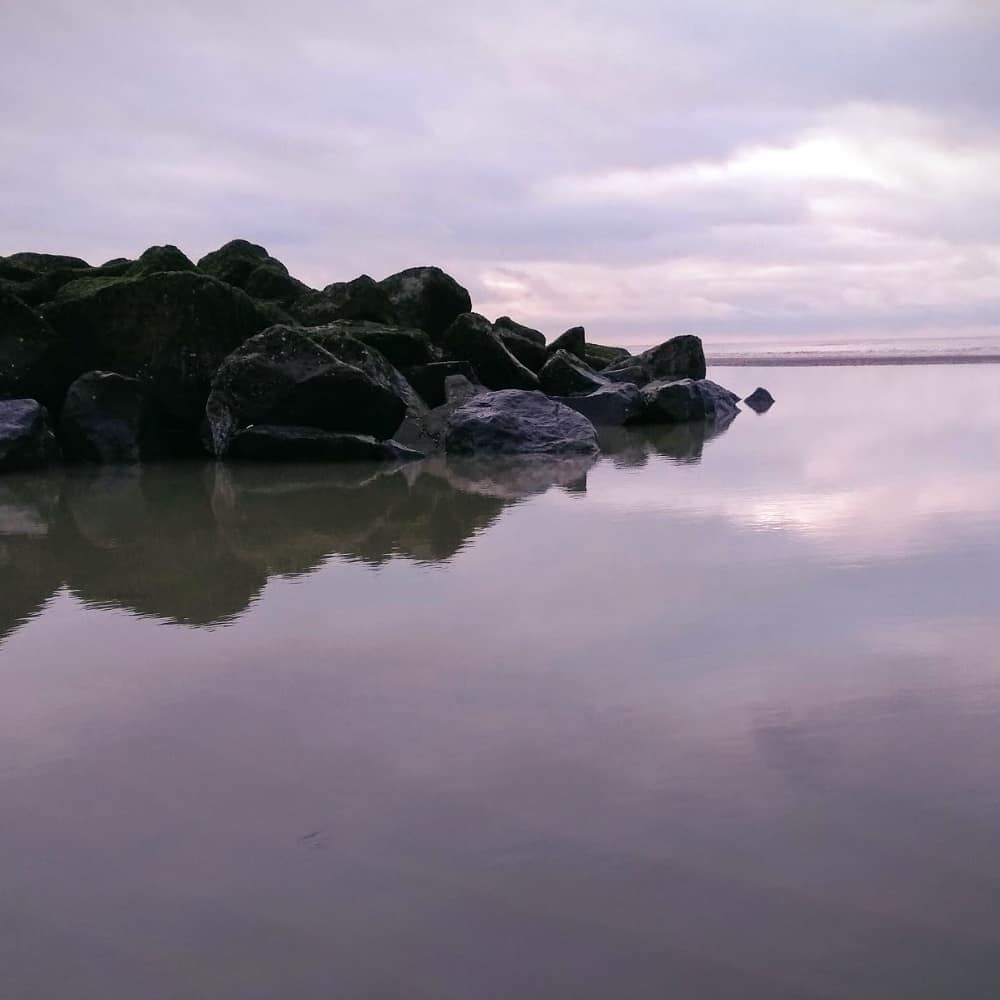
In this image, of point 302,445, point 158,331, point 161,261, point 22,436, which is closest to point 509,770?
point 302,445

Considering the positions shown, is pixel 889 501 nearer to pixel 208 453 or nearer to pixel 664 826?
pixel 664 826

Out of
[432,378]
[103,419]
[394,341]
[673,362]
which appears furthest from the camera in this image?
[673,362]

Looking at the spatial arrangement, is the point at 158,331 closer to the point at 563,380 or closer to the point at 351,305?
the point at 351,305

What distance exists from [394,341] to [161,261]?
11.2 feet

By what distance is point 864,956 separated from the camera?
173 cm

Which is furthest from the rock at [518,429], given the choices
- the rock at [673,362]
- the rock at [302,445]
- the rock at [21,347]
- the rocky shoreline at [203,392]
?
the rock at [673,362]

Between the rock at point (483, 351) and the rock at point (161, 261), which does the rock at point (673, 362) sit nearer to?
the rock at point (483, 351)

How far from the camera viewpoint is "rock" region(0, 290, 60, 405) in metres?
10.1

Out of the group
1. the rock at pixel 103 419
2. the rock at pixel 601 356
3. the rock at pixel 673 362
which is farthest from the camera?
the rock at pixel 601 356

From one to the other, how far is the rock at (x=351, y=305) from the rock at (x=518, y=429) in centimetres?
408

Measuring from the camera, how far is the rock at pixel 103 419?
33.0ft

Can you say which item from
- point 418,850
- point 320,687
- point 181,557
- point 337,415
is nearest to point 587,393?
point 337,415

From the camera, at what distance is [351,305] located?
1473 cm

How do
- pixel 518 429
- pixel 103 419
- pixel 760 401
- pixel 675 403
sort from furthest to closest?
pixel 760 401
pixel 675 403
pixel 518 429
pixel 103 419
